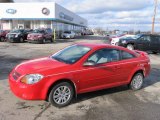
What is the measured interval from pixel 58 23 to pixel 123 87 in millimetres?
47418

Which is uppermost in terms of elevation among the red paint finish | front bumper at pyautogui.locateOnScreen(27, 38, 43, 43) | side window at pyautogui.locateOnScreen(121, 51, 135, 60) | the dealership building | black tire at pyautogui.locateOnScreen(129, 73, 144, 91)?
the dealership building

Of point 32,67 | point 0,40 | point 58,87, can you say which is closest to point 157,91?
point 58,87

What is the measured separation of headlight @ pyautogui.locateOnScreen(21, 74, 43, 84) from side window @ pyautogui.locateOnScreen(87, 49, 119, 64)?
1444 millimetres

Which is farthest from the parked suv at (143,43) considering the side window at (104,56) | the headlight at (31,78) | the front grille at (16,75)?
the headlight at (31,78)

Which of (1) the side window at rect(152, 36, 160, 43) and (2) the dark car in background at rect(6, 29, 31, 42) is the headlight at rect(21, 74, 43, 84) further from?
(2) the dark car in background at rect(6, 29, 31, 42)

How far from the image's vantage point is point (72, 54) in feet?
24.0

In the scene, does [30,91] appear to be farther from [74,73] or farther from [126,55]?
[126,55]

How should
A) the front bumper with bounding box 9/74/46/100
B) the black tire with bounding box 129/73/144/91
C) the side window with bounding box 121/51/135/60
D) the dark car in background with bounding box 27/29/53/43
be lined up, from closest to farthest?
the front bumper with bounding box 9/74/46/100 → the side window with bounding box 121/51/135/60 → the black tire with bounding box 129/73/144/91 → the dark car in background with bounding box 27/29/53/43

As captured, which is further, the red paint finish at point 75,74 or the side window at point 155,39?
the side window at point 155,39

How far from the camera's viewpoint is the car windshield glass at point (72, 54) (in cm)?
693

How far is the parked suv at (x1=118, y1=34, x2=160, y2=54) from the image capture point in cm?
2248

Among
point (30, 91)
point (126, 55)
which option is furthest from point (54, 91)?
point (126, 55)

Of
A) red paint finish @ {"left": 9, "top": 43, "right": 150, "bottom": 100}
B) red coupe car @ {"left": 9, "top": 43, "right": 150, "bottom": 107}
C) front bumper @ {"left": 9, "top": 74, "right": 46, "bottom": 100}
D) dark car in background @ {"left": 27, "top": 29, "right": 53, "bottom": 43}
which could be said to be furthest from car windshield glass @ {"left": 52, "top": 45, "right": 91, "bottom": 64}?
dark car in background @ {"left": 27, "top": 29, "right": 53, "bottom": 43}

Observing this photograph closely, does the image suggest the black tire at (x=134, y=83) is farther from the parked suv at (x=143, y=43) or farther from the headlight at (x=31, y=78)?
the parked suv at (x=143, y=43)
